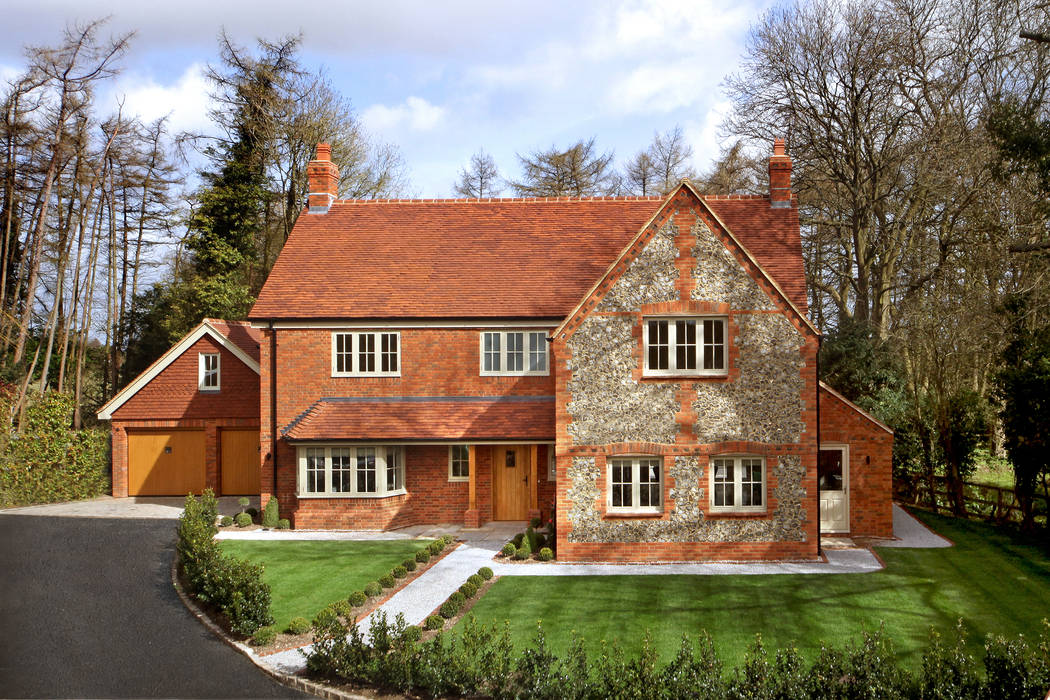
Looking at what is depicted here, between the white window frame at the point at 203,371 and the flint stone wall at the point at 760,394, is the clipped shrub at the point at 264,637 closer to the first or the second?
the flint stone wall at the point at 760,394

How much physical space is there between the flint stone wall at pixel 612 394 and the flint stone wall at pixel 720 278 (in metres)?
1.93

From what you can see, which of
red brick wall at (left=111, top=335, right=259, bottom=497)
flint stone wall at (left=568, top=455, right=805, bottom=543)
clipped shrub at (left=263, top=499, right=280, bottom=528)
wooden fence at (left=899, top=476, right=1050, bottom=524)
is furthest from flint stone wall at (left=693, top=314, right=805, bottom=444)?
red brick wall at (left=111, top=335, right=259, bottom=497)

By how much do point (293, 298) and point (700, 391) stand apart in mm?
11980

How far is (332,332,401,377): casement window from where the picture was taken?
949 inches

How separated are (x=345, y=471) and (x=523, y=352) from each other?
19.1ft

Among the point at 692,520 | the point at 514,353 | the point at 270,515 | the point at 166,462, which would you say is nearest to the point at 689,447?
the point at 692,520

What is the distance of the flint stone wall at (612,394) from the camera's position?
19.7 m

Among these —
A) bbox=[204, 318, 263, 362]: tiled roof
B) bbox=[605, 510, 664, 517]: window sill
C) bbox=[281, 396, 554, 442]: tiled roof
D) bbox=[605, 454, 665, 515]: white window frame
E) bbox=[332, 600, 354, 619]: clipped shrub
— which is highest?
bbox=[204, 318, 263, 362]: tiled roof

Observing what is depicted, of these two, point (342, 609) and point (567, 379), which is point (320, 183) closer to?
point (567, 379)

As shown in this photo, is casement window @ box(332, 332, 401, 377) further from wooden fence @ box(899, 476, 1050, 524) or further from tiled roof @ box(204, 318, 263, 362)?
wooden fence @ box(899, 476, 1050, 524)

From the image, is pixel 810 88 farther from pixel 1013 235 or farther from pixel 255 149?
pixel 255 149

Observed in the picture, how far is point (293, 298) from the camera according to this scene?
24516mm

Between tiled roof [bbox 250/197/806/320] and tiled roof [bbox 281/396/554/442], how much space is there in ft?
7.92

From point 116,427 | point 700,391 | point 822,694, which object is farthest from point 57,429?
point 822,694
